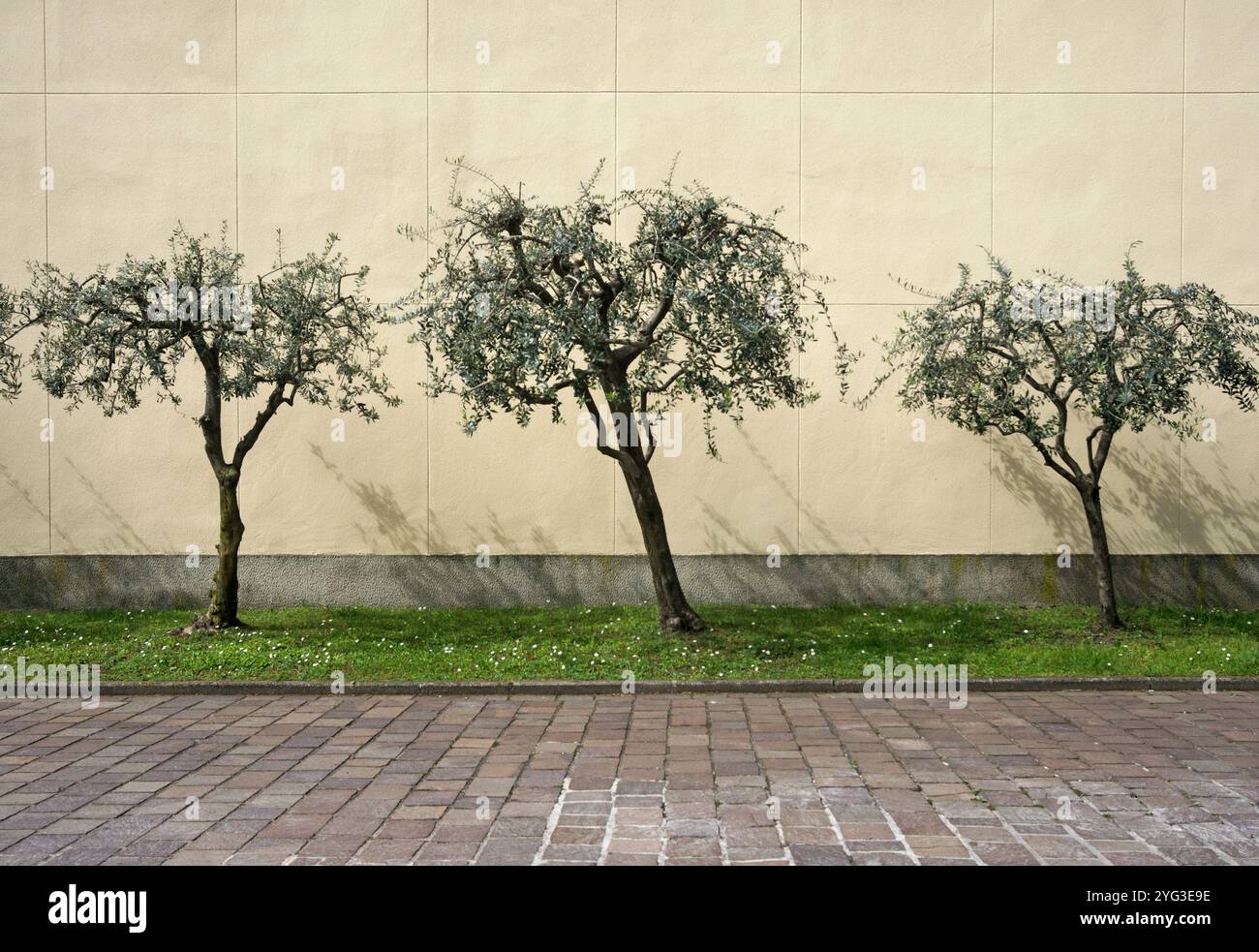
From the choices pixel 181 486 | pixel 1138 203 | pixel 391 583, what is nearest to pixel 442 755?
pixel 391 583

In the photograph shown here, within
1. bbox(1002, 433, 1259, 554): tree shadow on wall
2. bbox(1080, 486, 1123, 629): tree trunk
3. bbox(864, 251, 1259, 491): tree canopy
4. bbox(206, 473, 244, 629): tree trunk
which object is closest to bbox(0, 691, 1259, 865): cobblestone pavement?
bbox(206, 473, 244, 629): tree trunk

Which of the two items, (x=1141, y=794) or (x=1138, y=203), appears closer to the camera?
(x=1141, y=794)

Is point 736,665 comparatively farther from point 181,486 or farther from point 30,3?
point 30,3

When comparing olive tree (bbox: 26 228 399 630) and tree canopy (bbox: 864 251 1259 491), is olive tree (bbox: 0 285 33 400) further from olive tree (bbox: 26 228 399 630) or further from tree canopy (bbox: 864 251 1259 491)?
tree canopy (bbox: 864 251 1259 491)

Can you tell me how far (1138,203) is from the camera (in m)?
13.3

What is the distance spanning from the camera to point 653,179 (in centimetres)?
1334

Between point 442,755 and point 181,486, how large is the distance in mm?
7860

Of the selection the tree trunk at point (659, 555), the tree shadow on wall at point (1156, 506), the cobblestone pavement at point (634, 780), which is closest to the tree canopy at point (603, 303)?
the tree trunk at point (659, 555)

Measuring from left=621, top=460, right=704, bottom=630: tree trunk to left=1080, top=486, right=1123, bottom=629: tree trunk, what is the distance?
440cm

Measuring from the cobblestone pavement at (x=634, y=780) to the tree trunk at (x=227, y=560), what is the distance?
215 cm

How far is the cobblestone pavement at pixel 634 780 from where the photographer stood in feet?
17.3

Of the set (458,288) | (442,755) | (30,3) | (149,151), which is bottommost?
(442,755)

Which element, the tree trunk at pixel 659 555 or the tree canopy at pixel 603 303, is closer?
the tree canopy at pixel 603 303

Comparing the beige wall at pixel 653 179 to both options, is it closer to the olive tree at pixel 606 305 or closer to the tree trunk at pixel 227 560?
the tree trunk at pixel 227 560
